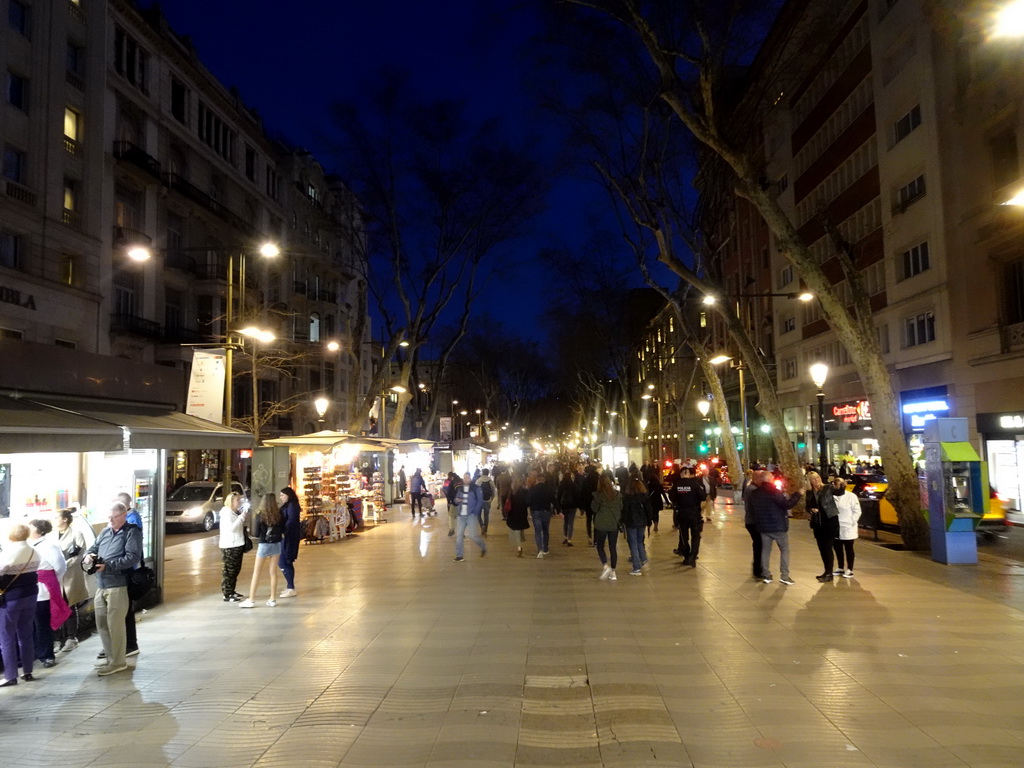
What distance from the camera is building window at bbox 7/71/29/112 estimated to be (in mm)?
26625

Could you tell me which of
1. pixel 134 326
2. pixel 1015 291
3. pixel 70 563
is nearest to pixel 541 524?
pixel 70 563

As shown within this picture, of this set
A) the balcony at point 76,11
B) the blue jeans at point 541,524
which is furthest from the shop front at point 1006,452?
the balcony at point 76,11

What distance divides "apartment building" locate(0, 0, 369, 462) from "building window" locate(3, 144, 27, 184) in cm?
5

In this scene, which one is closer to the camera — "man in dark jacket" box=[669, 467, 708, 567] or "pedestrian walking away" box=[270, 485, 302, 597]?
"pedestrian walking away" box=[270, 485, 302, 597]

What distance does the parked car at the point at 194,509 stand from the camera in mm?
24641

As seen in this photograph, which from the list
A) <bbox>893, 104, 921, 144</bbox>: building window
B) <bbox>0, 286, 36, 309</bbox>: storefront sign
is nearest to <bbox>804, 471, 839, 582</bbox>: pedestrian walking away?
<bbox>893, 104, 921, 144</bbox>: building window

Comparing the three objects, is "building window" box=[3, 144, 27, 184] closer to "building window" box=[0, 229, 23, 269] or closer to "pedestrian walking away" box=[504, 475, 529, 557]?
"building window" box=[0, 229, 23, 269]

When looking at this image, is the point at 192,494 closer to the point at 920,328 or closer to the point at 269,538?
the point at 269,538

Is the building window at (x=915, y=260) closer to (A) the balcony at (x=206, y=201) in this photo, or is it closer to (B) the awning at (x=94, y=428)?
(B) the awning at (x=94, y=428)

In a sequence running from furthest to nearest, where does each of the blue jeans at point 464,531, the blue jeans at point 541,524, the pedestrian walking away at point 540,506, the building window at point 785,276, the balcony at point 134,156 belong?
1. the building window at point 785,276
2. the balcony at point 134,156
3. the blue jeans at point 541,524
4. the pedestrian walking away at point 540,506
5. the blue jeans at point 464,531

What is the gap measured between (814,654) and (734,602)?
2.86m

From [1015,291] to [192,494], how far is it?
25548 mm

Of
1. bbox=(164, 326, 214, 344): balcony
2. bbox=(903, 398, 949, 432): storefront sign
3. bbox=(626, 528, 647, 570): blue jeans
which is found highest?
bbox=(164, 326, 214, 344): balcony

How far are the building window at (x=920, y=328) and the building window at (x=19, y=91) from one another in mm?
31576
